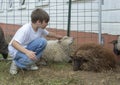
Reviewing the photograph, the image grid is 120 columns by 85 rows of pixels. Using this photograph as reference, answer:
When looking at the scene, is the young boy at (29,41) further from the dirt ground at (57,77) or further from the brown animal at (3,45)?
the brown animal at (3,45)

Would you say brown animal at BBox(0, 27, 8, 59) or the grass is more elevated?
brown animal at BBox(0, 27, 8, 59)

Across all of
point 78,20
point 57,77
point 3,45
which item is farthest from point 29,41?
point 78,20

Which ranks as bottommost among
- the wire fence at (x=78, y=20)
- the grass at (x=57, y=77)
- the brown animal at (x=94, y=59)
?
the grass at (x=57, y=77)

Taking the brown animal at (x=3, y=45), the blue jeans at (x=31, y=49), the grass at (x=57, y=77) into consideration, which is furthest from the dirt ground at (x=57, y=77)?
the brown animal at (x=3, y=45)

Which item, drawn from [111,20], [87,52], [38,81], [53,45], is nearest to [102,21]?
[111,20]

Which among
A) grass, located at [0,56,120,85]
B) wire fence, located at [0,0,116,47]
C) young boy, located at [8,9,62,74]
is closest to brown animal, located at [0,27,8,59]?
grass, located at [0,56,120,85]

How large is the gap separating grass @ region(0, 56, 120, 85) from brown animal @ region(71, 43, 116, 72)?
16 cm

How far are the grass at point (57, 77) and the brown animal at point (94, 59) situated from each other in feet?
0.53

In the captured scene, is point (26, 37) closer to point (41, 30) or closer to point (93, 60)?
point (41, 30)

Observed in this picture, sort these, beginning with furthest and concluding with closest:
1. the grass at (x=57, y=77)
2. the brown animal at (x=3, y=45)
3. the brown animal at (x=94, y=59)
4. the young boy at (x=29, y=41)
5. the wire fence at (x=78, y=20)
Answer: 1. the wire fence at (x=78, y=20)
2. the brown animal at (x=3, y=45)
3. the brown animal at (x=94, y=59)
4. the young boy at (x=29, y=41)
5. the grass at (x=57, y=77)

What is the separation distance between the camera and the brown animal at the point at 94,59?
677cm

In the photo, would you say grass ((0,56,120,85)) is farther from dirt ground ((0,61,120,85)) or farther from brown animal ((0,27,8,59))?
brown animal ((0,27,8,59))

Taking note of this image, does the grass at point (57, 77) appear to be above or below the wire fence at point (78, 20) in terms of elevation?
below

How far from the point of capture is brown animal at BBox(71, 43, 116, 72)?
6.77 m
